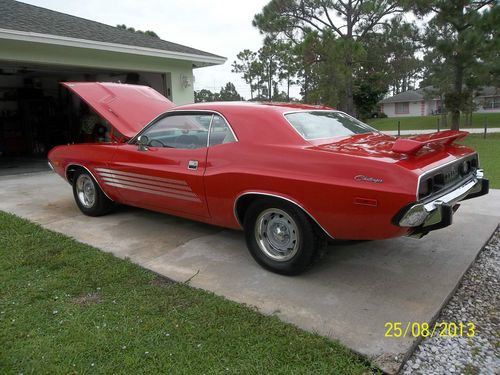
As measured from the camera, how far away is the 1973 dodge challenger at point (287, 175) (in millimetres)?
2998

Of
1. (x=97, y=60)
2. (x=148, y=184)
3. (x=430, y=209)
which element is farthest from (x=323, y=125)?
(x=97, y=60)

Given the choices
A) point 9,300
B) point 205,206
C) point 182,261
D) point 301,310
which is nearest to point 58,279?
point 9,300

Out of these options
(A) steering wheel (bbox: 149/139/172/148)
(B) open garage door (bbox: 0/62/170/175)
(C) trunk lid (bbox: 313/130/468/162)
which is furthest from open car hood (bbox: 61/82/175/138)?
(B) open garage door (bbox: 0/62/170/175)

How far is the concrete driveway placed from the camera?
2.92 meters

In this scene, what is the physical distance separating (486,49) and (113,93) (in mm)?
15474

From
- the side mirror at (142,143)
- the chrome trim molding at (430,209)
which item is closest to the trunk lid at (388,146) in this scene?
the chrome trim molding at (430,209)

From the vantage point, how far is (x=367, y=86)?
1276 inches

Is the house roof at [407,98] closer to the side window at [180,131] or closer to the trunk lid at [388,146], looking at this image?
the trunk lid at [388,146]

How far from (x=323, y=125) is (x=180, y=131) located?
4.94 ft

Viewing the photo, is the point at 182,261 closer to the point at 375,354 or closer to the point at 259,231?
the point at 259,231

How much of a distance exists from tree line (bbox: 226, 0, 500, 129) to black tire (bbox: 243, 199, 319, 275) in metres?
14.9

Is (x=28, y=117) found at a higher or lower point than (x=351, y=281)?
higher
